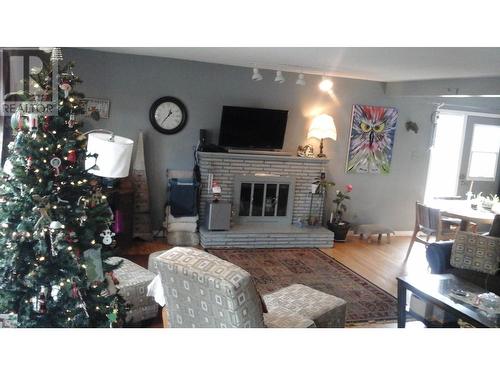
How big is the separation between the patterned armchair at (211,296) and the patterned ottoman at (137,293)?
2.47ft

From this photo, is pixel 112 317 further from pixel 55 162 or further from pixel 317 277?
pixel 317 277

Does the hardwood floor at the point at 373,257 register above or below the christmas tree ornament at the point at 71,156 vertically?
below

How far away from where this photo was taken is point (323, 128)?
5637mm

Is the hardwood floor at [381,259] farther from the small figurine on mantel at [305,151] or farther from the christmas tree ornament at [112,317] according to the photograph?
the christmas tree ornament at [112,317]

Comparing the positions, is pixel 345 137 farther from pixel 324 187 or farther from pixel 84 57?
pixel 84 57

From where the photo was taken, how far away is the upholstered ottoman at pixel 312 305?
2.73m

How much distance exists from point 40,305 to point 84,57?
3462mm

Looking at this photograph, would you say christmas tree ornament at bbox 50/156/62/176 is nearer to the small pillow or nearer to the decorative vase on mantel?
the small pillow

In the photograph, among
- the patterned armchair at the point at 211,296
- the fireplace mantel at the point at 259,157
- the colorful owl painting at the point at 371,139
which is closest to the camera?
the patterned armchair at the point at 211,296

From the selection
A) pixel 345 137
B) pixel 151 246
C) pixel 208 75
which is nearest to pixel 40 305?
pixel 151 246

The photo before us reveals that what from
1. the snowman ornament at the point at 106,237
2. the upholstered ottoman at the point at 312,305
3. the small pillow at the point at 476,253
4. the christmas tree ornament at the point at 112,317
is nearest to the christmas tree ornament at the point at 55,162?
the snowman ornament at the point at 106,237

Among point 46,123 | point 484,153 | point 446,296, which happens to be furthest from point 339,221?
point 46,123

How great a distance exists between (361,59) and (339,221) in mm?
2551
